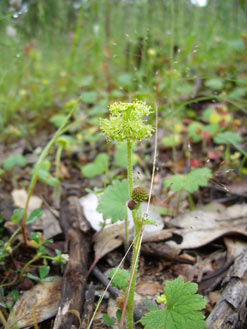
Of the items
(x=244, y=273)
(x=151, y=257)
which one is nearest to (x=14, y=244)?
(x=151, y=257)

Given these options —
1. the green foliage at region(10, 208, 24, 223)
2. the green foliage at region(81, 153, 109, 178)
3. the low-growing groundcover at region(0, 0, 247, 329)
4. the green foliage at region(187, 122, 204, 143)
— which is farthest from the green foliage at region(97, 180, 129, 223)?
the green foliage at region(187, 122, 204, 143)

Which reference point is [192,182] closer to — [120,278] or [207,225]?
[207,225]

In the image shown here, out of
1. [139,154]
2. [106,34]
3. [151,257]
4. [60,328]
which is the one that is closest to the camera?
[60,328]

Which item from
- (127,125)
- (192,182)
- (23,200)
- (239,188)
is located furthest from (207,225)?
(23,200)

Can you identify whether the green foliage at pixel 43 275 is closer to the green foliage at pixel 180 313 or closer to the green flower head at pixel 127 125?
the green foliage at pixel 180 313

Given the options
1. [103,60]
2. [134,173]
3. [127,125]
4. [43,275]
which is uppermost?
[103,60]

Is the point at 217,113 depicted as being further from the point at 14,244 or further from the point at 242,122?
the point at 14,244

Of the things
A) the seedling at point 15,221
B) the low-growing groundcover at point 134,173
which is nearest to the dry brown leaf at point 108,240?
the low-growing groundcover at point 134,173
